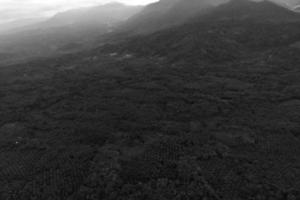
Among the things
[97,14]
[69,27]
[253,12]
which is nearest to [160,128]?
[253,12]

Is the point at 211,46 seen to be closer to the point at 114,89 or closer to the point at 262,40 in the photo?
the point at 262,40

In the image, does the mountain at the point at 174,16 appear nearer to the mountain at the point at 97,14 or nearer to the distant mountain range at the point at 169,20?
the distant mountain range at the point at 169,20

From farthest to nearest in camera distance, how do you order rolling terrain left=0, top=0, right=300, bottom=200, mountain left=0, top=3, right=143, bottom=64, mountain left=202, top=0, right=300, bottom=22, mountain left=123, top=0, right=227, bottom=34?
mountain left=0, top=3, right=143, bottom=64, mountain left=123, top=0, right=227, bottom=34, mountain left=202, top=0, right=300, bottom=22, rolling terrain left=0, top=0, right=300, bottom=200

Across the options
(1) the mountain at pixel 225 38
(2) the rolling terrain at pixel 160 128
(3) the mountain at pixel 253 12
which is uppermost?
(3) the mountain at pixel 253 12

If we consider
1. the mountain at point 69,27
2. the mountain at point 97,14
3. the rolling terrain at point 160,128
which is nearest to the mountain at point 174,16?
the mountain at point 69,27

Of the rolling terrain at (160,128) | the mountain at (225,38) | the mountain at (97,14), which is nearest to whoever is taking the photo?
→ the rolling terrain at (160,128)

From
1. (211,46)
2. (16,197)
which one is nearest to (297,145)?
(16,197)

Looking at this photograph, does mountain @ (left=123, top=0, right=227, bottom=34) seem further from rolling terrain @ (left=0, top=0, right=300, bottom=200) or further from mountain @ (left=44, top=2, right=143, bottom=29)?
mountain @ (left=44, top=2, right=143, bottom=29)

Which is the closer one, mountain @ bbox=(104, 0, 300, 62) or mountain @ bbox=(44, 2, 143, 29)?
mountain @ bbox=(104, 0, 300, 62)

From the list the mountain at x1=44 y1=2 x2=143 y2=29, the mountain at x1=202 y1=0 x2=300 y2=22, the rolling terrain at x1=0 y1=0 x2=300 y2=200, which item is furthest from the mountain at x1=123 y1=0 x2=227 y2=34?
the mountain at x1=44 y1=2 x2=143 y2=29
